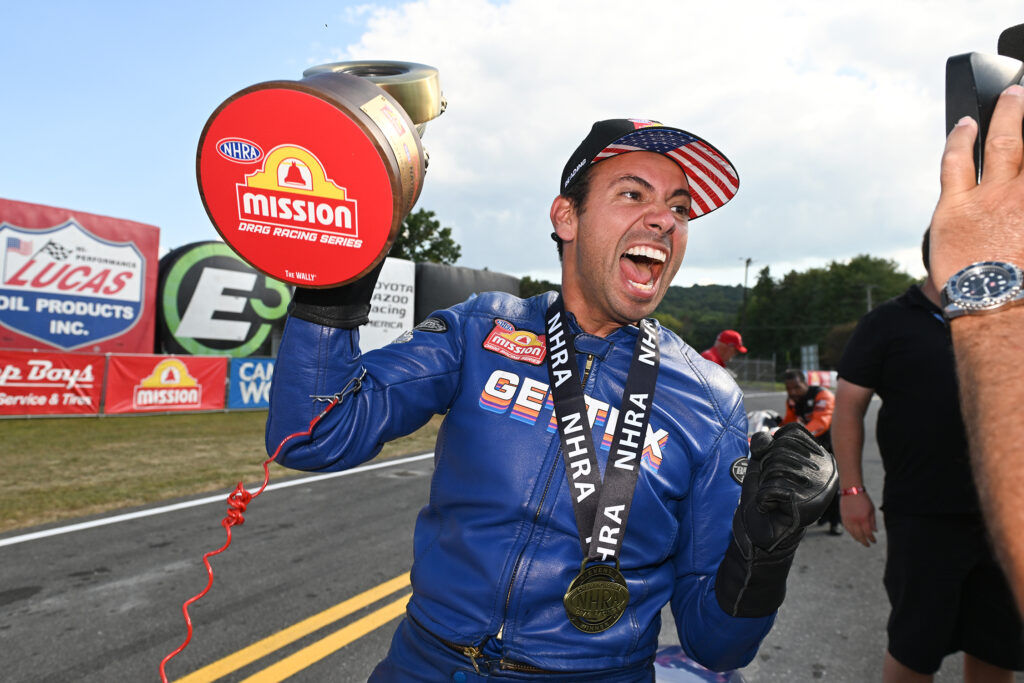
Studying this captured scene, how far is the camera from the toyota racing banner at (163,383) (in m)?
14.9

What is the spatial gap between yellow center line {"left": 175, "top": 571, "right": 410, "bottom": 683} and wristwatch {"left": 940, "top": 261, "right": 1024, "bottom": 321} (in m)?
3.51

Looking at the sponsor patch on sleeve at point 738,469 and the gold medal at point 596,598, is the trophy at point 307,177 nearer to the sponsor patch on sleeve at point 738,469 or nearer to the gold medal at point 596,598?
the gold medal at point 596,598

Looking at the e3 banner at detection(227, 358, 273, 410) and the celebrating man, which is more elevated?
the celebrating man

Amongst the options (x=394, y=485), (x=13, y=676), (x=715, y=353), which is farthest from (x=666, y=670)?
(x=715, y=353)

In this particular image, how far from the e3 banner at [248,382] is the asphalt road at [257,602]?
38.5 feet

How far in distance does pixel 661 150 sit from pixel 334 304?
1033mm

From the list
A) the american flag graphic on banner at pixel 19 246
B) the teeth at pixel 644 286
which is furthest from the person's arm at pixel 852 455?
the american flag graphic on banner at pixel 19 246

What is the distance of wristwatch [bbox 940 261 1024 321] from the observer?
0.83 m

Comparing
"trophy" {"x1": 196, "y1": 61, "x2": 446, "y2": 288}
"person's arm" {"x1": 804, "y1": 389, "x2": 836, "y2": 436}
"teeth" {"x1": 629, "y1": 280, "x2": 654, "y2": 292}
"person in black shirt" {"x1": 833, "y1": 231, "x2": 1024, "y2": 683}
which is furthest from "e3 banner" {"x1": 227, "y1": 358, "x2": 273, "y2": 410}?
"trophy" {"x1": 196, "y1": 61, "x2": 446, "y2": 288}

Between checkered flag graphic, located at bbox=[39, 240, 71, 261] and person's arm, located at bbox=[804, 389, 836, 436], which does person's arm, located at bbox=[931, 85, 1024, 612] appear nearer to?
person's arm, located at bbox=[804, 389, 836, 436]

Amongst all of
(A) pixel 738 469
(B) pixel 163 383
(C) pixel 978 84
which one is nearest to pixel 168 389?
(B) pixel 163 383

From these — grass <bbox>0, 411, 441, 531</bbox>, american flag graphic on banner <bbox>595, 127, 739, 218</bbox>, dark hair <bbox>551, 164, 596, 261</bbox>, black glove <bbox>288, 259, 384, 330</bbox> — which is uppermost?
american flag graphic on banner <bbox>595, 127, 739, 218</bbox>

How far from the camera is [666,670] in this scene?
1.91 m

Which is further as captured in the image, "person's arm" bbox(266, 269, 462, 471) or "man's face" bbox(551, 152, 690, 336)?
"man's face" bbox(551, 152, 690, 336)
